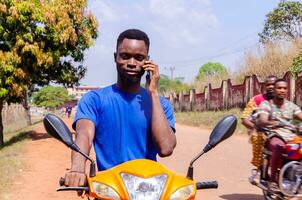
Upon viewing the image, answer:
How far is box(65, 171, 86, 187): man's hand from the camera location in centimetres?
221

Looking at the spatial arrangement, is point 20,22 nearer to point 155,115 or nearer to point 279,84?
point 279,84

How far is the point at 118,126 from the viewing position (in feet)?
8.79

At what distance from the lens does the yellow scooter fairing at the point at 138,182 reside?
→ 1981mm

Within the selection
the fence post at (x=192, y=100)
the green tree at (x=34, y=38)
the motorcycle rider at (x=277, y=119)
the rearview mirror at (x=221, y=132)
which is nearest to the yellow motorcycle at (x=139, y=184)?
the rearview mirror at (x=221, y=132)

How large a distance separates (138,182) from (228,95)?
26.9 metres

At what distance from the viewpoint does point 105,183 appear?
2.04 meters

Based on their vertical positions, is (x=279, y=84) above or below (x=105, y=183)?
above

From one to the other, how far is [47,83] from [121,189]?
50.5ft

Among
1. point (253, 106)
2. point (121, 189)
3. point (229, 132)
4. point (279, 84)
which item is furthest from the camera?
point (253, 106)

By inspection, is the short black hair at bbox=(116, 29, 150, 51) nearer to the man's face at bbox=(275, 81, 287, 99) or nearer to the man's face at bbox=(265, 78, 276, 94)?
the man's face at bbox=(275, 81, 287, 99)

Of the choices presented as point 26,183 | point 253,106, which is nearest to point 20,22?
point 26,183

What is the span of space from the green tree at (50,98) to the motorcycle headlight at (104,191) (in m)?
66.7

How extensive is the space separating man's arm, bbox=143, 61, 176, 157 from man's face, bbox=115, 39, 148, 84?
6 centimetres

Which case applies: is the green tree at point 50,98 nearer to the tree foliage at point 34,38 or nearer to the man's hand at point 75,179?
the tree foliage at point 34,38
